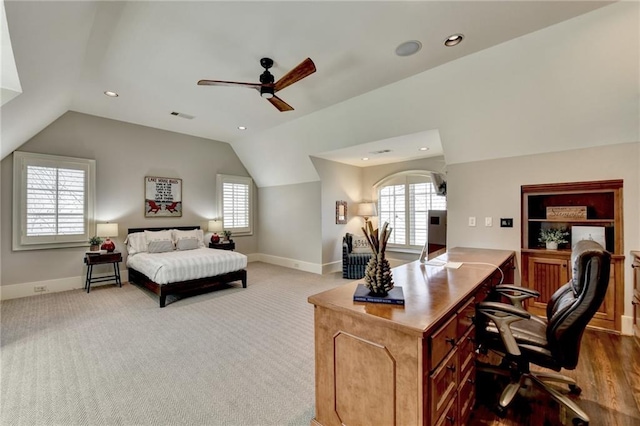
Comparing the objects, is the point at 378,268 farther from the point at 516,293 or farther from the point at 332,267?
the point at 332,267

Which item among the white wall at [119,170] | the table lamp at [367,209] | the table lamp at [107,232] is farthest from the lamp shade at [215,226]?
the table lamp at [367,209]

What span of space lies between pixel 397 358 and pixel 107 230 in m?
5.45

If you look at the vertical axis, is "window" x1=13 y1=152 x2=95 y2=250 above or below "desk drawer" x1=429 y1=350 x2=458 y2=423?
above

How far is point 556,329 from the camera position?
5.71 ft

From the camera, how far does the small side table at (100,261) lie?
15.3ft

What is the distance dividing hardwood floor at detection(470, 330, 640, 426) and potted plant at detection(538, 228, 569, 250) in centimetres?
130

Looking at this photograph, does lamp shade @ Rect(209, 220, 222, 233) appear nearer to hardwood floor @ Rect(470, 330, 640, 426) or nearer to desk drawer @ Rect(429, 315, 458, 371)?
hardwood floor @ Rect(470, 330, 640, 426)

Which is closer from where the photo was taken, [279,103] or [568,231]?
[279,103]

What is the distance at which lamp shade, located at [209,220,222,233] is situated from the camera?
6.38 m

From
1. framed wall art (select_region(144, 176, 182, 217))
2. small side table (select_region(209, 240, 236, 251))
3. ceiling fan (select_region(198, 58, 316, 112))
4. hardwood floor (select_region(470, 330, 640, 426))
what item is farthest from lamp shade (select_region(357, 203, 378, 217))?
hardwood floor (select_region(470, 330, 640, 426))

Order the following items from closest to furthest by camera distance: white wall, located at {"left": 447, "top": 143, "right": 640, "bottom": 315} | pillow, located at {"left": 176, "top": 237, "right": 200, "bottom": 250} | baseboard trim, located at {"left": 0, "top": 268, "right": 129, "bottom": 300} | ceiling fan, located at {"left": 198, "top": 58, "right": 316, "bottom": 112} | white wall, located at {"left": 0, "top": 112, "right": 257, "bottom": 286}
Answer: ceiling fan, located at {"left": 198, "top": 58, "right": 316, "bottom": 112} → white wall, located at {"left": 447, "top": 143, "right": 640, "bottom": 315} → baseboard trim, located at {"left": 0, "top": 268, "right": 129, "bottom": 300} → white wall, located at {"left": 0, "top": 112, "right": 257, "bottom": 286} → pillow, located at {"left": 176, "top": 237, "right": 200, "bottom": 250}

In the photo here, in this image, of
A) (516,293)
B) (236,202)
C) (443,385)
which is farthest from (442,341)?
(236,202)

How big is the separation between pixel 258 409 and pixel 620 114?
4.33m

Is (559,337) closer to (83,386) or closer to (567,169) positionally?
(567,169)
